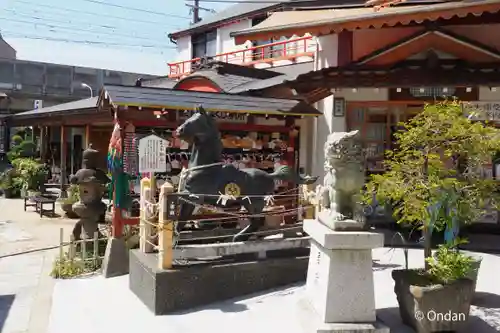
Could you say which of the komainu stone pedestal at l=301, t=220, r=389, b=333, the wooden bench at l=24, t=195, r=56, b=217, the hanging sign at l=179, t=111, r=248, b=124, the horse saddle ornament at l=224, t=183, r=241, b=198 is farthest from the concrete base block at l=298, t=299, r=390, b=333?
the wooden bench at l=24, t=195, r=56, b=217

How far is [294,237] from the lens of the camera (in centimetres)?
909

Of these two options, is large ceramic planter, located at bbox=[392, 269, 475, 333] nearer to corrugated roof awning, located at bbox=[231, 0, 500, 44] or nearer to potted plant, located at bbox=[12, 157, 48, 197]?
corrugated roof awning, located at bbox=[231, 0, 500, 44]

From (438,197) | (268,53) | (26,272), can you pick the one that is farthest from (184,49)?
(438,197)

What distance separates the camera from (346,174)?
19.1ft

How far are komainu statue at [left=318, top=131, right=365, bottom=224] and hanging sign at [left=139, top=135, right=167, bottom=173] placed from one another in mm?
4335

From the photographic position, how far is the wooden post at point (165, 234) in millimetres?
7070

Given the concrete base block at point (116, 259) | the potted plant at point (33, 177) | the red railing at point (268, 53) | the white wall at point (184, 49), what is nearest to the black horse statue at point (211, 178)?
the concrete base block at point (116, 259)

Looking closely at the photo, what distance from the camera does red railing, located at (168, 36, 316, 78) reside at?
1878cm

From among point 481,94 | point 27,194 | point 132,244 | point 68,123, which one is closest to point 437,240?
point 481,94

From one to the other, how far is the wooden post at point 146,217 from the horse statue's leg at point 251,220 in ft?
4.79

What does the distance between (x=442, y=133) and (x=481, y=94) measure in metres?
6.19

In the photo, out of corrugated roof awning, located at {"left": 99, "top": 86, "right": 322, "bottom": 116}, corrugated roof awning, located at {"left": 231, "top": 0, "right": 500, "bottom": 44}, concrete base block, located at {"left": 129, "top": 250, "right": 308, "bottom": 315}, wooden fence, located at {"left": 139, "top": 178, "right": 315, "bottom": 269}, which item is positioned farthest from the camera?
corrugated roof awning, located at {"left": 231, "top": 0, "right": 500, "bottom": 44}

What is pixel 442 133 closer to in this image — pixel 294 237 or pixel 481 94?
pixel 294 237

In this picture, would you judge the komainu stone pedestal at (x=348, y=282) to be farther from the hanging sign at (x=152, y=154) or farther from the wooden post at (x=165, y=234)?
the hanging sign at (x=152, y=154)
